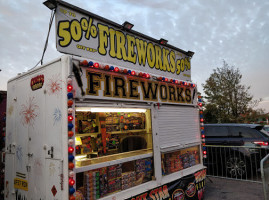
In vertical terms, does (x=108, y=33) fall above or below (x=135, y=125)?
above

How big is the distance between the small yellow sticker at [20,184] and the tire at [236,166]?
6.63 meters

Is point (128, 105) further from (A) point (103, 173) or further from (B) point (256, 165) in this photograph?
(B) point (256, 165)

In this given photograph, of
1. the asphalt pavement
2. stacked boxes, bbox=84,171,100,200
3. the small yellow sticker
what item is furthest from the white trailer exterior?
the asphalt pavement

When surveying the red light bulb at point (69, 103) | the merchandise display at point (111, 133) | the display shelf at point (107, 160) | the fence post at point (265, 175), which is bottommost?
the fence post at point (265, 175)

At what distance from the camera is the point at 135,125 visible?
5703 millimetres

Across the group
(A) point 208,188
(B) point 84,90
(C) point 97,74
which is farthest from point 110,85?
(A) point 208,188

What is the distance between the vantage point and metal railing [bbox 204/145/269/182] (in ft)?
24.0

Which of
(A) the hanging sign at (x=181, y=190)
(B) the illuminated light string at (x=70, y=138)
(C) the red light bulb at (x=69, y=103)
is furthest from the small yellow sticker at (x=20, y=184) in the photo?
(A) the hanging sign at (x=181, y=190)

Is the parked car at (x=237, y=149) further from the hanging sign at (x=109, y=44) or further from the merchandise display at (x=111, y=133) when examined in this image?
the hanging sign at (x=109, y=44)

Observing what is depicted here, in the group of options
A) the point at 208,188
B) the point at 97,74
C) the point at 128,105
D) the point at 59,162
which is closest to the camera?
the point at 59,162

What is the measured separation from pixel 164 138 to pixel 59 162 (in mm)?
2505

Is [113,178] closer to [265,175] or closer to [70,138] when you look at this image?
[70,138]

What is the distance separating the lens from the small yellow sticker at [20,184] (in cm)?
373

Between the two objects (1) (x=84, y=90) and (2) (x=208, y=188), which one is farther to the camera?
(2) (x=208, y=188)
